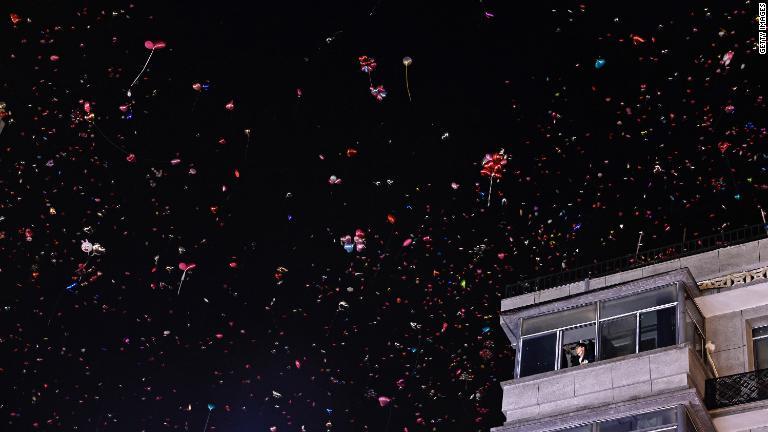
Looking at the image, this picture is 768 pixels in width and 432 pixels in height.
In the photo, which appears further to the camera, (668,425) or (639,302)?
(639,302)

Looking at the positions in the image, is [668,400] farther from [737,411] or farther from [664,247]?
[664,247]

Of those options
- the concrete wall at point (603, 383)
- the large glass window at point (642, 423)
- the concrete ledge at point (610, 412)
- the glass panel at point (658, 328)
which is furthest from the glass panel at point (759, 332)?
the large glass window at point (642, 423)

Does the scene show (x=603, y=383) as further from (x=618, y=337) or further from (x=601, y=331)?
(x=601, y=331)

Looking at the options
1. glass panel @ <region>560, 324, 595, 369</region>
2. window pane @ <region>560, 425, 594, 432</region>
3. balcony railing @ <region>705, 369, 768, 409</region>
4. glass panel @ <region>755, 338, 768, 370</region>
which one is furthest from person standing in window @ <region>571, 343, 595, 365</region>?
glass panel @ <region>755, 338, 768, 370</region>

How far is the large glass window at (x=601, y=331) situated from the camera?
885 inches

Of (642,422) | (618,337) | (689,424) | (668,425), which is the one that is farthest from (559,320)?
(689,424)

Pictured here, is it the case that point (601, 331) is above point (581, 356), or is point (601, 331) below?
above

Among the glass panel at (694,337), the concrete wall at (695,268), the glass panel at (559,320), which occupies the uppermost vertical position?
the concrete wall at (695,268)

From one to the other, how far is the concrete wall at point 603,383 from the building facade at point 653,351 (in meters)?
0.02

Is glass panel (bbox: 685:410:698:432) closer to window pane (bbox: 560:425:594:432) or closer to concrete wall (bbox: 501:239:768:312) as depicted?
window pane (bbox: 560:425:594:432)

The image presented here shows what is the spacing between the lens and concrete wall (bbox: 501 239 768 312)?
913 inches

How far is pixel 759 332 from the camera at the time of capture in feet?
74.0

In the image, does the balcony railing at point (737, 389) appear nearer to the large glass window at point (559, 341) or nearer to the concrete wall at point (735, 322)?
the concrete wall at point (735, 322)

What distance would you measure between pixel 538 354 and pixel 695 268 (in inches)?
160
